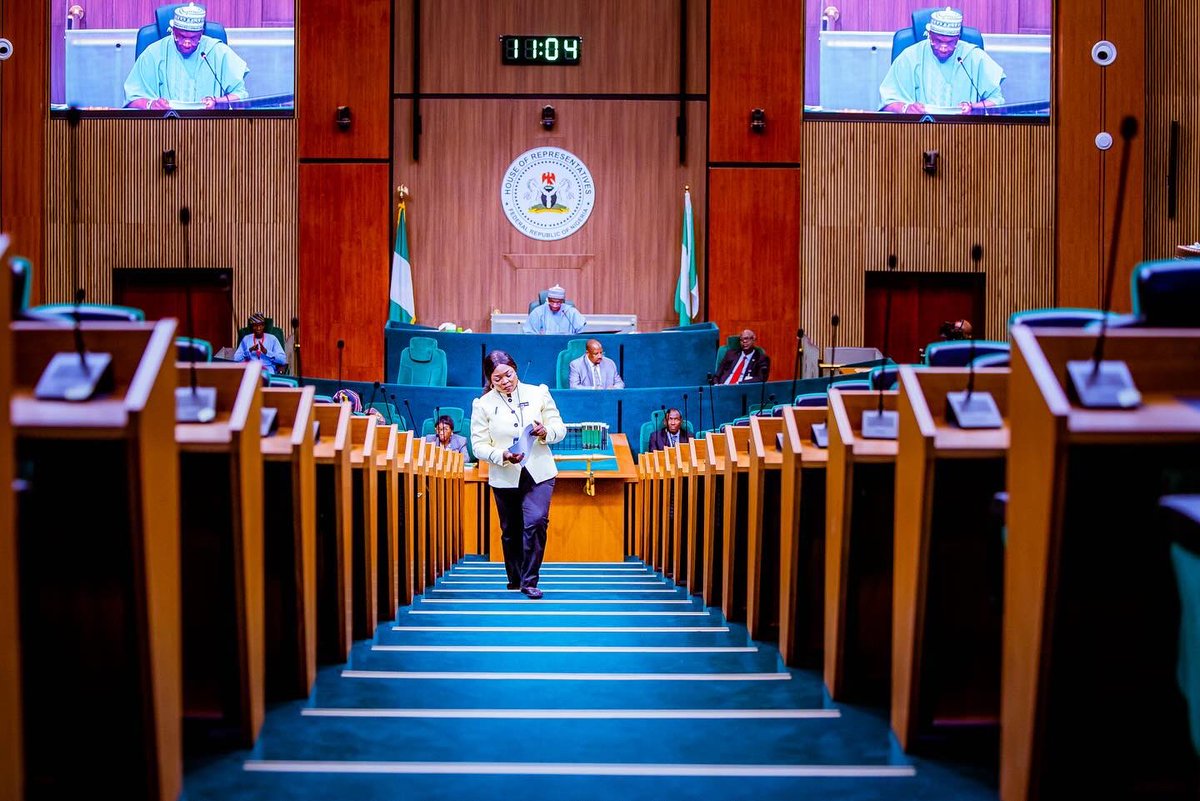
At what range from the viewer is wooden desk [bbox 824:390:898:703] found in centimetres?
270

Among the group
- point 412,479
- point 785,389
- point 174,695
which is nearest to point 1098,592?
point 174,695

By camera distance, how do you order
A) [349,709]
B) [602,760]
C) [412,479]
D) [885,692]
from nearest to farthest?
[602,760] → [349,709] → [885,692] → [412,479]

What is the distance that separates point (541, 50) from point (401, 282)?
103 inches

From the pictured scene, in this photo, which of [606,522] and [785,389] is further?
[785,389]

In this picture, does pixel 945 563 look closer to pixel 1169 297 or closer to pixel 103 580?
pixel 1169 297

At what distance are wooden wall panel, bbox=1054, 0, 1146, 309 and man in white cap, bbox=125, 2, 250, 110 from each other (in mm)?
7835

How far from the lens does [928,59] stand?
39.7 feet

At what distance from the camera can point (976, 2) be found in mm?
12086

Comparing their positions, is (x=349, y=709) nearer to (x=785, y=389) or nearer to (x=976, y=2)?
(x=785, y=389)

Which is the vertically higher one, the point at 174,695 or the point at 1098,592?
the point at 1098,592

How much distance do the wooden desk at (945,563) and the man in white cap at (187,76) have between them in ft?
35.9

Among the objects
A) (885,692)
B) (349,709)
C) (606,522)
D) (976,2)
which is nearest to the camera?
(349,709)

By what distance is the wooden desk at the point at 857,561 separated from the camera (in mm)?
2697

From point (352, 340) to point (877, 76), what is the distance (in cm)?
565
